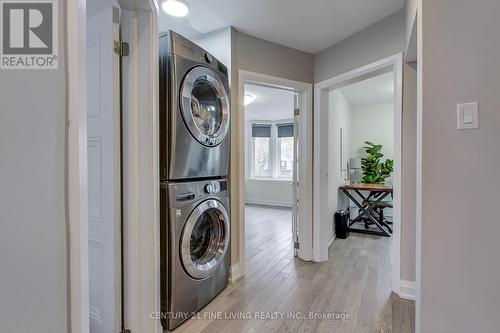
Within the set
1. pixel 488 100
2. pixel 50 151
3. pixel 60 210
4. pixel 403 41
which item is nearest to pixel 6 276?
pixel 60 210

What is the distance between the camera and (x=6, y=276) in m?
0.60

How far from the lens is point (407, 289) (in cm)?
202

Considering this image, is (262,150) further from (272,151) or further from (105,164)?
(105,164)

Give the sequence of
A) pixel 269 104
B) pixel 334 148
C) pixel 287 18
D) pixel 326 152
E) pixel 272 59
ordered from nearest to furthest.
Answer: pixel 287 18 < pixel 272 59 < pixel 326 152 < pixel 334 148 < pixel 269 104

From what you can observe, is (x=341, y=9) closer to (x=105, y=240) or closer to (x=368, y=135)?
(x=105, y=240)

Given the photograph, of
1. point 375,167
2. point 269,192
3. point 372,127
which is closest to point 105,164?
point 375,167

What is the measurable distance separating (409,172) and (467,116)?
1.06 m

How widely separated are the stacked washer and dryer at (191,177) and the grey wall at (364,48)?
1.24 meters

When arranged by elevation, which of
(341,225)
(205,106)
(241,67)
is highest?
(241,67)

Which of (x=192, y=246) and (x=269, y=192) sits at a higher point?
(x=192, y=246)

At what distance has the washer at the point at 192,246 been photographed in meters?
1.57

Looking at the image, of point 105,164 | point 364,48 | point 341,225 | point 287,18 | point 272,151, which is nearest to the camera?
point 105,164

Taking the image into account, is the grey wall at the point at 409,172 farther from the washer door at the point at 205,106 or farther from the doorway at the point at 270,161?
the doorway at the point at 270,161

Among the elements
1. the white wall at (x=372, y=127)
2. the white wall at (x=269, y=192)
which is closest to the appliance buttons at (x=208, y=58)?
the white wall at (x=372, y=127)
